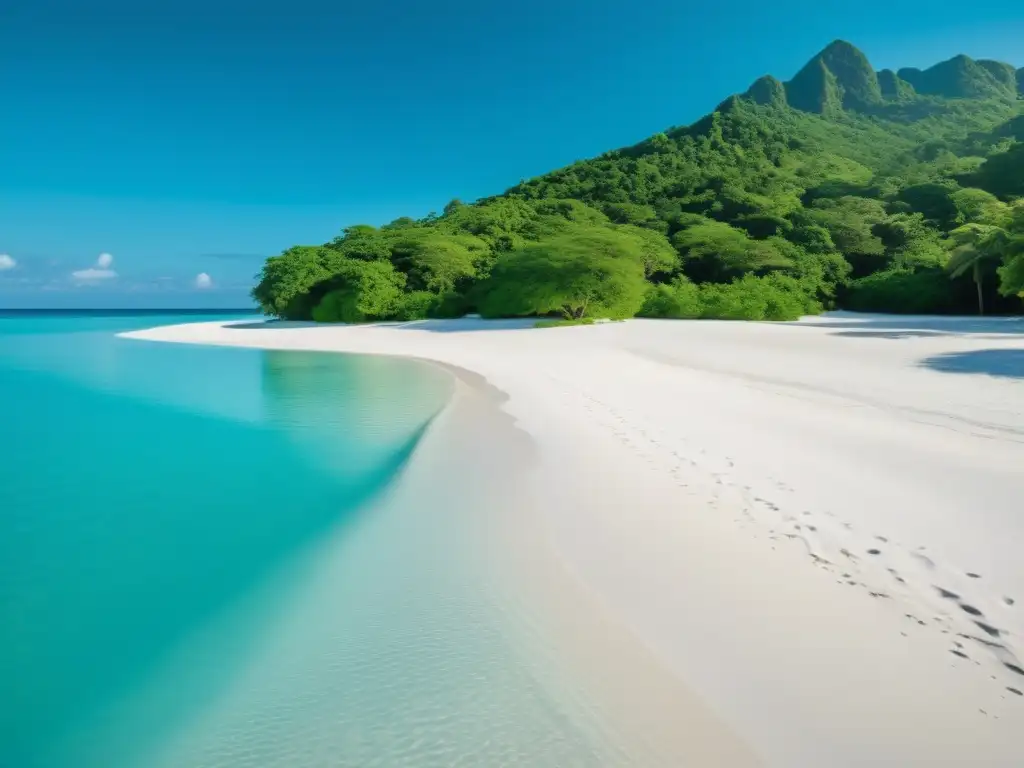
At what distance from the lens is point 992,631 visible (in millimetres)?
2756

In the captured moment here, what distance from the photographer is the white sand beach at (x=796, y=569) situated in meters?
2.35

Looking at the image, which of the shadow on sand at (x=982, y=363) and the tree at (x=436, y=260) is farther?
the tree at (x=436, y=260)

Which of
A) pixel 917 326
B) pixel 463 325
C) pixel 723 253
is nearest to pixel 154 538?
pixel 917 326

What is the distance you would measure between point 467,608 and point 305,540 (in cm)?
191

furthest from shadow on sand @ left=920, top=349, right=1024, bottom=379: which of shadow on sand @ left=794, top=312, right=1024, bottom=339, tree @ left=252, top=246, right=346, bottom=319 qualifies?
tree @ left=252, top=246, right=346, bottom=319

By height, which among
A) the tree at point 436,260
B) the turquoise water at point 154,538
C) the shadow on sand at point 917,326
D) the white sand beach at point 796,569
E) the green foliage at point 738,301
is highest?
the tree at point 436,260

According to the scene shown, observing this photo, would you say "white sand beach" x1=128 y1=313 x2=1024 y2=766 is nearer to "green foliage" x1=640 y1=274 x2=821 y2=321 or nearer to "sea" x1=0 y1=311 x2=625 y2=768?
"sea" x1=0 y1=311 x2=625 y2=768

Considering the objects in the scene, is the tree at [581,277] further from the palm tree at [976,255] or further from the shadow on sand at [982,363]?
the shadow on sand at [982,363]

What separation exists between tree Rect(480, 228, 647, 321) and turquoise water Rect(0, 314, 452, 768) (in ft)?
62.2

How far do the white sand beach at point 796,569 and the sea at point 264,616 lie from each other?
458 millimetres

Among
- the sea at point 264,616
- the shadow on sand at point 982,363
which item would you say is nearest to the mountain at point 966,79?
the shadow on sand at point 982,363

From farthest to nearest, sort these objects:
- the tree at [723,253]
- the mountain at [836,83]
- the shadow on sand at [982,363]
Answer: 1. the mountain at [836,83]
2. the tree at [723,253]
3. the shadow on sand at [982,363]

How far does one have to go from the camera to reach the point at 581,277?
29609mm

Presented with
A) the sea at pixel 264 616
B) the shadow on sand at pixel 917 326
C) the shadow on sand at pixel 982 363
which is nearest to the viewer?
the sea at pixel 264 616
